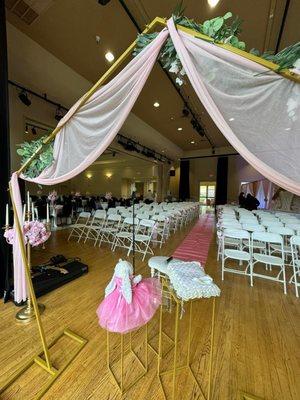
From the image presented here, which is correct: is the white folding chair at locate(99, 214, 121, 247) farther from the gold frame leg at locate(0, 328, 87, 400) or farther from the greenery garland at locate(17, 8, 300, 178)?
the greenery garland at locate(17, 8, 300, 178)

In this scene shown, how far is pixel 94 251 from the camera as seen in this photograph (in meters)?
4.91

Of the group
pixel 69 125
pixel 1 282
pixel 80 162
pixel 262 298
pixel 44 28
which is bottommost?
pixel 262 298

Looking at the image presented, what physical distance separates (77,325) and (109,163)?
15738mm

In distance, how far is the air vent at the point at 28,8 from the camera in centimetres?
382

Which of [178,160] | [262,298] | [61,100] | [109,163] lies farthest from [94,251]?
[178,160]

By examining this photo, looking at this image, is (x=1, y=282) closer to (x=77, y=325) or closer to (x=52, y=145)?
(x=77, y=325)

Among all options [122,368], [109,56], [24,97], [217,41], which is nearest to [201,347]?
[122,368]

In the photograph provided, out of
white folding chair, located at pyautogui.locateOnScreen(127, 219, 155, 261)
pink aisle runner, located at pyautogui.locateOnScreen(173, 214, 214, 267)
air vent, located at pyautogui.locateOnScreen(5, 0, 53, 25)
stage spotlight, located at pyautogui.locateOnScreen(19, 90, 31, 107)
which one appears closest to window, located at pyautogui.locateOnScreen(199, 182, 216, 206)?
pink aisle runner, located at pyautogui.locateOnScreen(173, 214, 214, 267)

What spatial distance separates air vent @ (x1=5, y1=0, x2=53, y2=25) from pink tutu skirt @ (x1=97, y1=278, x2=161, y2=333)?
5.34 metres

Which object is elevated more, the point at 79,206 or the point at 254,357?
the point at 79,206

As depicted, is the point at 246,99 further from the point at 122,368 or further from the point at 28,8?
the point at 28,8

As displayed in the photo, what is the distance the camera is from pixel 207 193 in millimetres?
20406

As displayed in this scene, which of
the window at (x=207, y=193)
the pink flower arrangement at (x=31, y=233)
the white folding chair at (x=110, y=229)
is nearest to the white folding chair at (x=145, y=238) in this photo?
the white folding chair at (x=110, y=229)

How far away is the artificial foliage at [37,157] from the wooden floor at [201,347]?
5.80 feet
